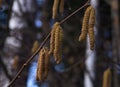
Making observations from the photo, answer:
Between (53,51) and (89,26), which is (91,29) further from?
(53,51)

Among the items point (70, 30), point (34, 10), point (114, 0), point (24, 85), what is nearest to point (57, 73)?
point (34, 10)

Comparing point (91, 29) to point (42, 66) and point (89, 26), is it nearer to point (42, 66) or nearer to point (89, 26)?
point (89, 26)

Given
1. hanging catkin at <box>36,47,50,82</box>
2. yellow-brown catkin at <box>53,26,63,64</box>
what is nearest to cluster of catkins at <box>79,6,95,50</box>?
yellow-brown catkin at <box>53,26,63,64</box>

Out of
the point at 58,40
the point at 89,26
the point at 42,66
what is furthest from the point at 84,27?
the point at 42,66

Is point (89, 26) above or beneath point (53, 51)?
above

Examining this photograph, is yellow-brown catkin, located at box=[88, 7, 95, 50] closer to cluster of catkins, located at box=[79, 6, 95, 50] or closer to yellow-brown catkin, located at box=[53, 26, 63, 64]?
cluster of catkins, located at box=[79, 6, 95, 50]

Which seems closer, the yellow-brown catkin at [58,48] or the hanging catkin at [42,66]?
the yellow-brown catkin at [58,48]

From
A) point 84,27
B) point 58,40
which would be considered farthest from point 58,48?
point 84,27

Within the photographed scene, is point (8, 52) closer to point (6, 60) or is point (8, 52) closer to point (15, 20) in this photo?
point (6, 60)

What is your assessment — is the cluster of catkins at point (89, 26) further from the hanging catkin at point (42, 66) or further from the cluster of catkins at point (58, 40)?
the hanging catkin at point (42, 66)

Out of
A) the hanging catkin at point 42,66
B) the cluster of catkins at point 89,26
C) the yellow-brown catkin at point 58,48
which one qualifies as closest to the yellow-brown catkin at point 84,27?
the cluster of catkins at point 89,26

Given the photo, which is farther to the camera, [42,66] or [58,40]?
[42,66]
